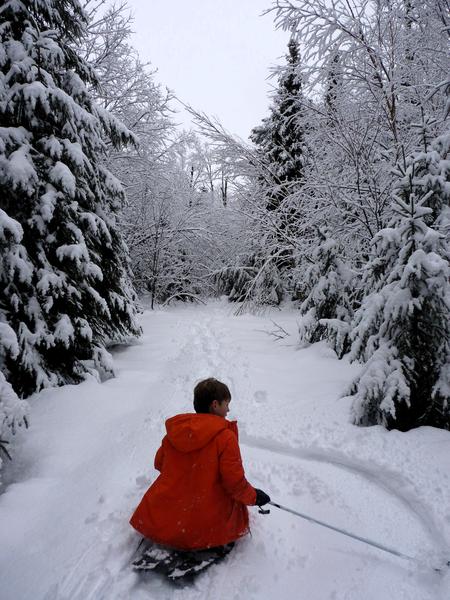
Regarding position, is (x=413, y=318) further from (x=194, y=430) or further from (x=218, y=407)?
(x=194, y=430)

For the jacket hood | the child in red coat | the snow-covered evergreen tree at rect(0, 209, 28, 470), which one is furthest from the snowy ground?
the jacket hood

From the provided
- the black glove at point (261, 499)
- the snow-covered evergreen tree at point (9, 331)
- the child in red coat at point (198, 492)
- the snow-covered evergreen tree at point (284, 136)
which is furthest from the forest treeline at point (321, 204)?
the black glove at point (261, 499)

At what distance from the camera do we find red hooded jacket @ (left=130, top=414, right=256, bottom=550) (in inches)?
95.8

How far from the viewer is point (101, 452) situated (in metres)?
3.91

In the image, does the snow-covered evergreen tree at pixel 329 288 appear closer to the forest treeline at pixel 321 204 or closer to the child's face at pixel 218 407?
the forest treeline at pixel 321 204

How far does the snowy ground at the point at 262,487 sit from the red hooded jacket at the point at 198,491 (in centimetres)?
24

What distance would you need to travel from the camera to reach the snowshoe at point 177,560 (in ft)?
7.79

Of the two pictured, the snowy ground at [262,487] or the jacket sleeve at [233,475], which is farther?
the jacket sleeve at [233,475]

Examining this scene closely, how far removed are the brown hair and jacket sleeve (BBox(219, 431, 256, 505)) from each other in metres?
0.26

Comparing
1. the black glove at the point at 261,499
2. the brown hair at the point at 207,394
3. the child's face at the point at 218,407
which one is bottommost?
the black glove at the point at 261,499

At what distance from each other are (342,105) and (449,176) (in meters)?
3.95

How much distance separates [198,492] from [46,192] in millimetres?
4423

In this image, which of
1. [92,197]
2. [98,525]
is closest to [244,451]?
[98,525]

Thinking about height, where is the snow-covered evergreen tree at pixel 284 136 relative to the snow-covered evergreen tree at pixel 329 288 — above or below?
above
